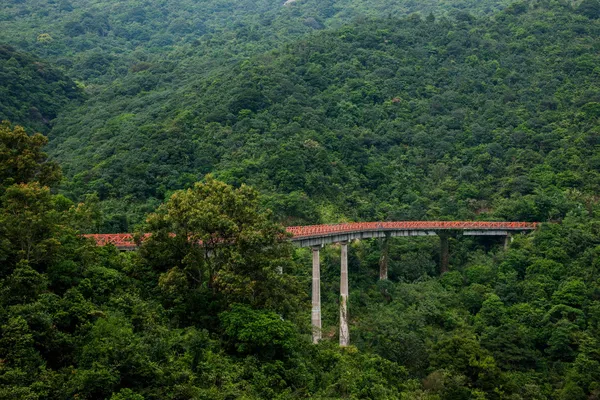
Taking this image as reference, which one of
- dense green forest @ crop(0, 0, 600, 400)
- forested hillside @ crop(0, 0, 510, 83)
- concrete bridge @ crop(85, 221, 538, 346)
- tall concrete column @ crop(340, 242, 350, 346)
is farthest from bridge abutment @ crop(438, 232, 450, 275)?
forested hillside @ crop(0, 0, 510, 83)

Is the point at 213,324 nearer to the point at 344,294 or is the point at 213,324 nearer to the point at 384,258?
the point at 344,294

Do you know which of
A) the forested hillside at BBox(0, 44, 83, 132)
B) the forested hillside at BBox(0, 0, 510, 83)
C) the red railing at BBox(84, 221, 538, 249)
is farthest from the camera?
the forested hillside at BBox(0, 0, 510, 83)

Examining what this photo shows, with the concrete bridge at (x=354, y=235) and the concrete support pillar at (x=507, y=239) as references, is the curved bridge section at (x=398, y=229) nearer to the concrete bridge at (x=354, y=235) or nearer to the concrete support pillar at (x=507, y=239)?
the concrete bridge at (x=354, y=235)

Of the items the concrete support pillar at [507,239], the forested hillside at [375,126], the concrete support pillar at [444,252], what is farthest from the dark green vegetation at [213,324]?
the forested hillside at [375,126]

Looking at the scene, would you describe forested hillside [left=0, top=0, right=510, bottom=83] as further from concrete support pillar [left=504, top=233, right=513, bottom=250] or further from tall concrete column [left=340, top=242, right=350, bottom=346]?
tall concrete column [left=340, top=242, right=350, bottom=346]

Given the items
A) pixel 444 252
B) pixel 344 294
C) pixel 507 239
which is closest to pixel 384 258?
pixel 444 252

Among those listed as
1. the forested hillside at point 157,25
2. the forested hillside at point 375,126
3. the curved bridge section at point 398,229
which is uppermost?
the forested hillside at point 157,25

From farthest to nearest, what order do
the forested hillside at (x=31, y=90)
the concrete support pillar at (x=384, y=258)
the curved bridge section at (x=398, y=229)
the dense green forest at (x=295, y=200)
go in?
the forested hillside at (x=31, y=90) < the concrete support pillar at (x=384, y=258) < the curved bridge section at (x=398, y=229) < the dense green forest at (x=295, y=200)
